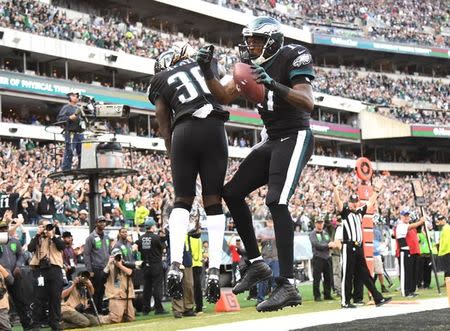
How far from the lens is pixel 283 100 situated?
6406 mm

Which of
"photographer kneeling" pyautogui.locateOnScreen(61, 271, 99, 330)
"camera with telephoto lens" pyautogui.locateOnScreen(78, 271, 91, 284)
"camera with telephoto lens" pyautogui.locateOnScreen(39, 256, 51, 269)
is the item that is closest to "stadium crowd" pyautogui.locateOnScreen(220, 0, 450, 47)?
"photographer kneeling" pyautogui.locateOnScreen(61, 271, 99, 330)

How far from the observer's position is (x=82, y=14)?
1727 inches

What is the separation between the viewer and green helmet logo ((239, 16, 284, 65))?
20.8ft

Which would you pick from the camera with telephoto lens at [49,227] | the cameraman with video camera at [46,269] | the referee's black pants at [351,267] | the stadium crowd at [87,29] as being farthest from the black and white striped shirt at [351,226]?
the stadium crowd at [87,29]

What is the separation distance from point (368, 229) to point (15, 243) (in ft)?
22.5

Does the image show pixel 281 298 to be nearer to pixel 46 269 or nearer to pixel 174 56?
pixel 174 56

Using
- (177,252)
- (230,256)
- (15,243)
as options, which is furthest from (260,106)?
(230,256)

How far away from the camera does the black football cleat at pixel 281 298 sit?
6.12m

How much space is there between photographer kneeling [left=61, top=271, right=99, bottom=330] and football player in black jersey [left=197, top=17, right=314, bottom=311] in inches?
322

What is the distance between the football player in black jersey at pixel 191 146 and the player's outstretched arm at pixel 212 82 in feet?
0.50

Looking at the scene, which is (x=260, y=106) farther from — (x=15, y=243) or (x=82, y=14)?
(x=82, y=14)

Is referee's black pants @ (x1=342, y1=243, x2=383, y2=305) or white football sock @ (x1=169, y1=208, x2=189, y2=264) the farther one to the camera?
referee's black pants @ (x1=342, y1=243, x2=383, y2=305)

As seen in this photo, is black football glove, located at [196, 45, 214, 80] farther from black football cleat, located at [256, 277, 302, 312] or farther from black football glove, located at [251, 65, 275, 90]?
black football cleat, located at [256, 277, 302, 312]

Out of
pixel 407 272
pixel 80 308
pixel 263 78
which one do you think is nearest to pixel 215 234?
pixel 263 78
